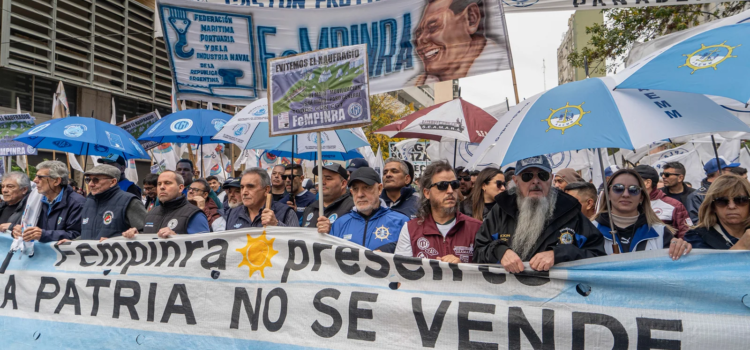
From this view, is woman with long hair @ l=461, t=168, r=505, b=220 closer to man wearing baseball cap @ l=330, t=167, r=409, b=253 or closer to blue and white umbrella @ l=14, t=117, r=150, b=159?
man wearing baseball cap @ l=330, t=167, r=409, b=253

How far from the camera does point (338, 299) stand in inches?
140

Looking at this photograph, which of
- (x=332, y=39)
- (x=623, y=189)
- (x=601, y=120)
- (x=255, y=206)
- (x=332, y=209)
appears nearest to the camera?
(x=601, y=120)

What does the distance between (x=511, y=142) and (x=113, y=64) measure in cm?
1967

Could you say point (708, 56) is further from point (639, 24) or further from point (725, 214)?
point (639, 24)

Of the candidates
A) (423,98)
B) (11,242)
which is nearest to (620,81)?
(11,242)

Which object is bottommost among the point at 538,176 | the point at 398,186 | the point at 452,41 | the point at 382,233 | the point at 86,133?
the point at 382,233

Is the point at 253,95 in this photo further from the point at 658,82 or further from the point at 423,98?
the point at 423,98

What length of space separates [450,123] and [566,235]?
3898 mm

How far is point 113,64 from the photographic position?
19469mm

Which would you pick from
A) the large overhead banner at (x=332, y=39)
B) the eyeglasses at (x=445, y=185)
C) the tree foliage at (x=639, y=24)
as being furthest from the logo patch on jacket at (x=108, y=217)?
the tree foliage at (x=639, y=24)

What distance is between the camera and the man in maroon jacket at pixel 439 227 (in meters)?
3.62

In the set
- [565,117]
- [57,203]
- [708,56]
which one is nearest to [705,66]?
[708,56]

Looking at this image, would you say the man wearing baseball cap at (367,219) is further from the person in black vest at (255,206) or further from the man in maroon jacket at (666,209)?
the man in maroon jacket at (666,209)

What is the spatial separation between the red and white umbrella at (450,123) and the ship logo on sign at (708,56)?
3.96 metres
